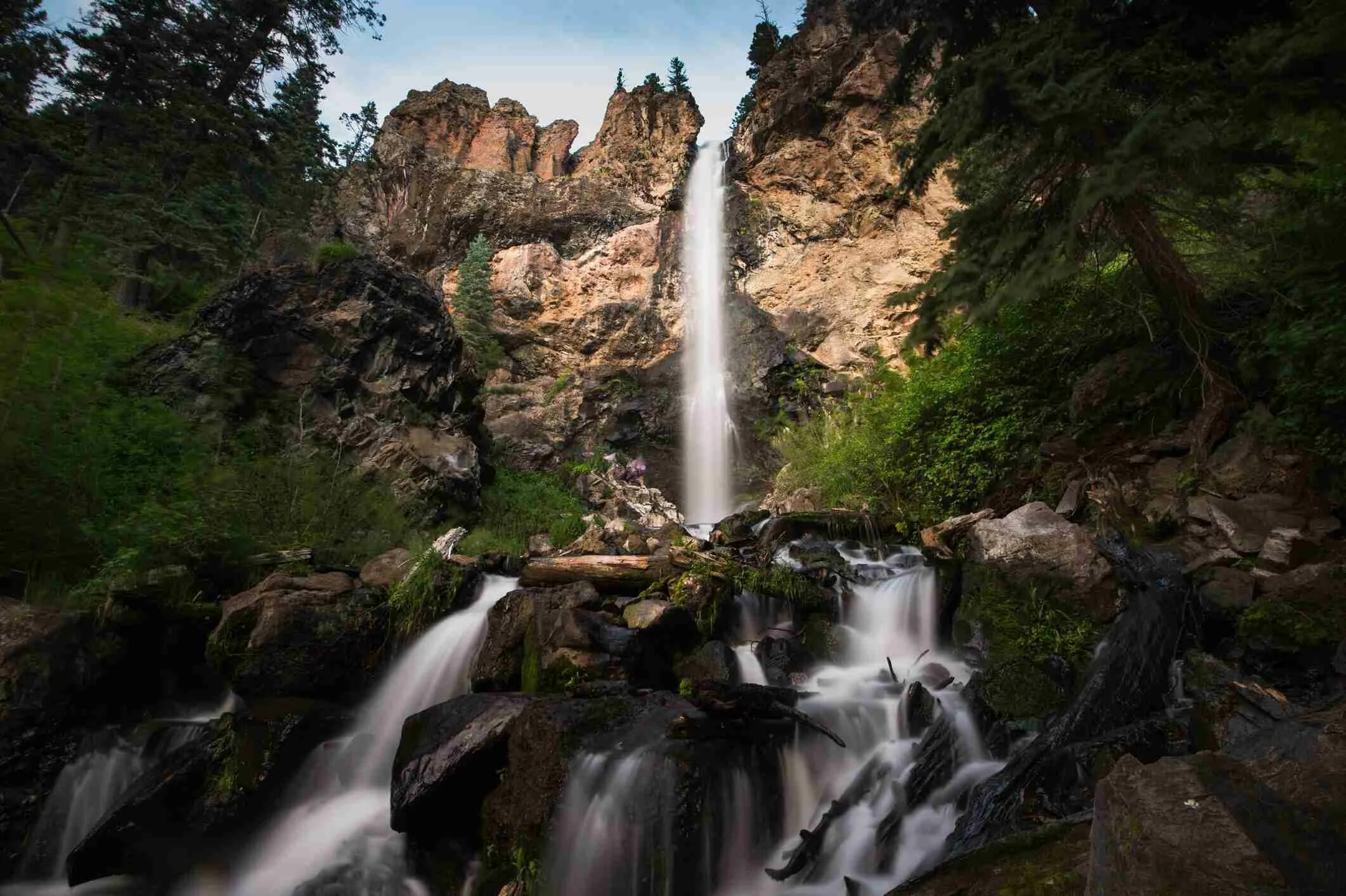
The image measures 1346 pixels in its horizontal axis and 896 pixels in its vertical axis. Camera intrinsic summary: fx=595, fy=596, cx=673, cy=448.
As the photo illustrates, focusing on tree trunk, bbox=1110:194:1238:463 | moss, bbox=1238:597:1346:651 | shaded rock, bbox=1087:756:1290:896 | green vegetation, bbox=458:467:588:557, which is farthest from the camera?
green vegetation, bbox=458:467:588:557

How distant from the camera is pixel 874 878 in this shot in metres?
3.74

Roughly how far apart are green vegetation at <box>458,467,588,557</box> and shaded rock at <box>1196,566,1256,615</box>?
29.0 feet

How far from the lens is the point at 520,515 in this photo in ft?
47.4

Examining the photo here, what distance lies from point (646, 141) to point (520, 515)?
19521mm

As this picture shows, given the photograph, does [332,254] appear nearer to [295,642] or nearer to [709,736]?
[295,642]

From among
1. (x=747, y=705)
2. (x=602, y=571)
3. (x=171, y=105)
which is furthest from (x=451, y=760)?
(x=171, y=105)

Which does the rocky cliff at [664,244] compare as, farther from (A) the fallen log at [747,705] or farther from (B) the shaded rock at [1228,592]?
(A) the fallen log at [747,705]

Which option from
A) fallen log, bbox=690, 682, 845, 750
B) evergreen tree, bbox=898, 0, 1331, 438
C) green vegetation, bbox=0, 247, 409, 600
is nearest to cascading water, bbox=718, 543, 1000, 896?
fallen log, bbox=690, 682, 845, 750

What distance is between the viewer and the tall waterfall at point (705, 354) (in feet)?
63.6

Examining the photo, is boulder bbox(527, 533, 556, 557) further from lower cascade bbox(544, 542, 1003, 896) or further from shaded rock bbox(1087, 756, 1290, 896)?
shaded rock bbox(1087, 756, 1290, 896)

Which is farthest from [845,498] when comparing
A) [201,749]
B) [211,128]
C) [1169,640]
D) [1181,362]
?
[211,128]

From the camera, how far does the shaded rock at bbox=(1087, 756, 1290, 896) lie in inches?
54.5

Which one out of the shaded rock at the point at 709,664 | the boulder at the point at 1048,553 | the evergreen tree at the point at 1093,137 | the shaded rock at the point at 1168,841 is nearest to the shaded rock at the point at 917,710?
the shaded rock at the point at 709,664

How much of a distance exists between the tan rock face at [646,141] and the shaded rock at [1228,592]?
78.4ft
